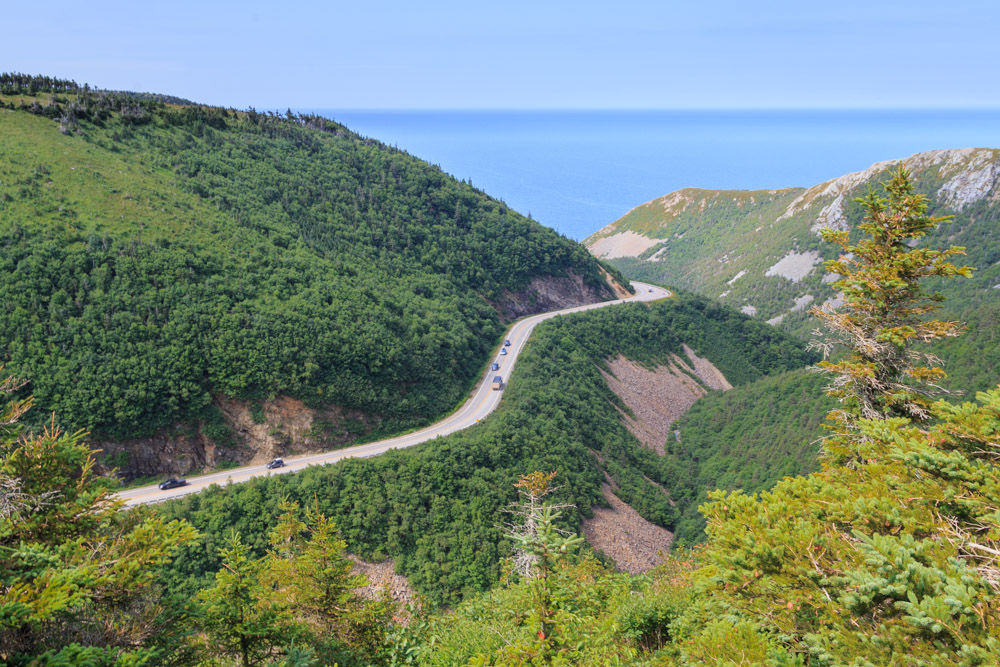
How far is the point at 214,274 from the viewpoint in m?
55.1

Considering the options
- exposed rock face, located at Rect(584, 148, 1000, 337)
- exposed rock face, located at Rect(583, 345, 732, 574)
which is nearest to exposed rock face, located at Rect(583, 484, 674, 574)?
exposed rock face, located at Rect(583, 345, 732, 574)

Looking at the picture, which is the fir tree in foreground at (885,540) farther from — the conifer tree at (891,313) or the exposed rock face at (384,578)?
the exposed rock face at (384,578)

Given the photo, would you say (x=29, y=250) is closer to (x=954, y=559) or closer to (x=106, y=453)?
(x=106, y=453)

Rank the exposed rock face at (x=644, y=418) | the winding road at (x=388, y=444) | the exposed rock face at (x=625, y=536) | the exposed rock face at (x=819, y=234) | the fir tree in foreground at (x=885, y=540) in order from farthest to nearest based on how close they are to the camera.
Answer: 1. the exposed rock face at (x=819, y=234)
2. the exposed rock face at (x=644, y=418)
3. the exposed rock face at (x=625, y=536)
4. the winding road at (x=388, y=444)
5. the fir tree in foreground at (x=885, y=540)

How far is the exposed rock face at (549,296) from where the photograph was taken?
305 ft

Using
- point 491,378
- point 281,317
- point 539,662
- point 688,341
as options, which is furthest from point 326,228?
point 539,662

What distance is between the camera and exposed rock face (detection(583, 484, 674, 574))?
45219 millimetres

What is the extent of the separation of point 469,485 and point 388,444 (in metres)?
12.5

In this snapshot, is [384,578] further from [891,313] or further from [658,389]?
[658,389]

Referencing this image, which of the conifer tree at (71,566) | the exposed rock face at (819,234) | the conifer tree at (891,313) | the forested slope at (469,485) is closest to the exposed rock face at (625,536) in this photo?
the forested slope at (469,485)

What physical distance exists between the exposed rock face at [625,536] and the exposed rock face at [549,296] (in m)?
45.0

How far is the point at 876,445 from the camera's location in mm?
14953

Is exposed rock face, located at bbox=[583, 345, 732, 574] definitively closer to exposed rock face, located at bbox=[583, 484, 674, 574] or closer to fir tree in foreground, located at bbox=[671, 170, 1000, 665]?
exposed rock face, located at bbox=[583, 484, 674, 574]

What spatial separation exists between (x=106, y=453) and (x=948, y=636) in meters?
54.1
